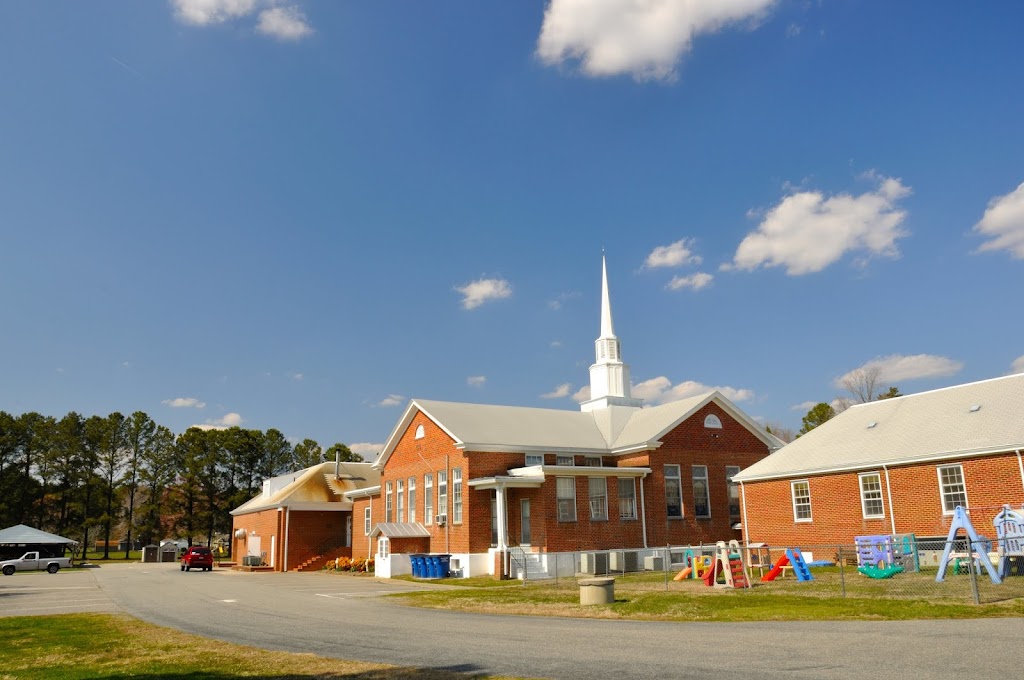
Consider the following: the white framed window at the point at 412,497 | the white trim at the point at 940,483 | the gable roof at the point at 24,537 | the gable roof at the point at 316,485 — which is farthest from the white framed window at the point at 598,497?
the gable roof at the point at 24,537

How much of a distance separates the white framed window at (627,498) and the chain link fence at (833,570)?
1.77 m

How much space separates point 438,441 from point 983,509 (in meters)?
21.7

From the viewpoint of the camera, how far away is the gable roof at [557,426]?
3538 cm

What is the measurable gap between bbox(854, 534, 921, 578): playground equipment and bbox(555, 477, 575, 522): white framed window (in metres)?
12.2

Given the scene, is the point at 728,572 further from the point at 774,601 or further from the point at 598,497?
the point at 598,497

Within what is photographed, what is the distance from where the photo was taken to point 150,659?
12.6 meters

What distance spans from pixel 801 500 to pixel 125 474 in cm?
7254

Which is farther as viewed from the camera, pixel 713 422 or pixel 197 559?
pixel 197 559

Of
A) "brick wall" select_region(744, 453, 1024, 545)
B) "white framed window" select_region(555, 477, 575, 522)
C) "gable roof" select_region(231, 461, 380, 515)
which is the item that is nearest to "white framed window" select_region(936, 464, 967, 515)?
"brick wall" select_region(744, 453, 1024, 545)

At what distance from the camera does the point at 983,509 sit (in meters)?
24.2

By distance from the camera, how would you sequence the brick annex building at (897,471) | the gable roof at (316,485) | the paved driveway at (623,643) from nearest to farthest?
the paved driveway at (623,643), the brick annex building at (897,471), the gable roof at (316,485)

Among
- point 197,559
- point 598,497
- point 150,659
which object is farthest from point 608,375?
point 150,659

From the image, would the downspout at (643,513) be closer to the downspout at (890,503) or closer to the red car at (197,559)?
the downspout at (890,503)

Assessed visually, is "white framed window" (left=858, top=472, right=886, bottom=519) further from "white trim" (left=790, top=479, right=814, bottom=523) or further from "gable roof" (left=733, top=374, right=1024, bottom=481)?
"white trim" (left=790, top=479, right=814, bottom=523)
